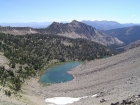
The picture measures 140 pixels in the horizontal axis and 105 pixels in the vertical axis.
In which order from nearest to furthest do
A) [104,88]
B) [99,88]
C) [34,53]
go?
[104,88] < [99,88] < [34,53]

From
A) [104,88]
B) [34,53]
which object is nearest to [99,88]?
[104,88]

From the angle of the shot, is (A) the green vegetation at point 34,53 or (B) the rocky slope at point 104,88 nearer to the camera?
(B) the rocky slope at point 104,88

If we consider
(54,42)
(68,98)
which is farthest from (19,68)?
(54,42)

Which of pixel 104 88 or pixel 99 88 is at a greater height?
pixel 104 88

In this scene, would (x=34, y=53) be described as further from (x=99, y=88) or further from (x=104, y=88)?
(x=104, y=88)

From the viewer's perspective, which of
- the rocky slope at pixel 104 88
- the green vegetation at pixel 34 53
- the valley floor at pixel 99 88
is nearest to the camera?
the rocky slope at pixel 104 88

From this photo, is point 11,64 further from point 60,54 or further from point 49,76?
point 60,54

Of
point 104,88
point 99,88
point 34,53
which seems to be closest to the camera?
point 104,88

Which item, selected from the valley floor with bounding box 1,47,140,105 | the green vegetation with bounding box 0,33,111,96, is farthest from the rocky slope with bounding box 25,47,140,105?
the green vegetation with bounding box 0,33,111,96

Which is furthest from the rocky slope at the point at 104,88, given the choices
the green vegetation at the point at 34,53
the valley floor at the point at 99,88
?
the green vegetation at the point at 34,53

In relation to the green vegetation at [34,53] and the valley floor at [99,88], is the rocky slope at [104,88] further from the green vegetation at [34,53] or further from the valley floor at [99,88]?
the green vegetation at [34,53]

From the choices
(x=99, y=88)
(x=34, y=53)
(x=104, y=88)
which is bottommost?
(x=99, y=88)

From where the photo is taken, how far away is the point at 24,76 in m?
85.9

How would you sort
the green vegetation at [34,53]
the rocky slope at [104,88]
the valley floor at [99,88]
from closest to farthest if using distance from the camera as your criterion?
the rocky slope at [104,88], the valley floor at [99,88], the green vegetation at [34,53]
